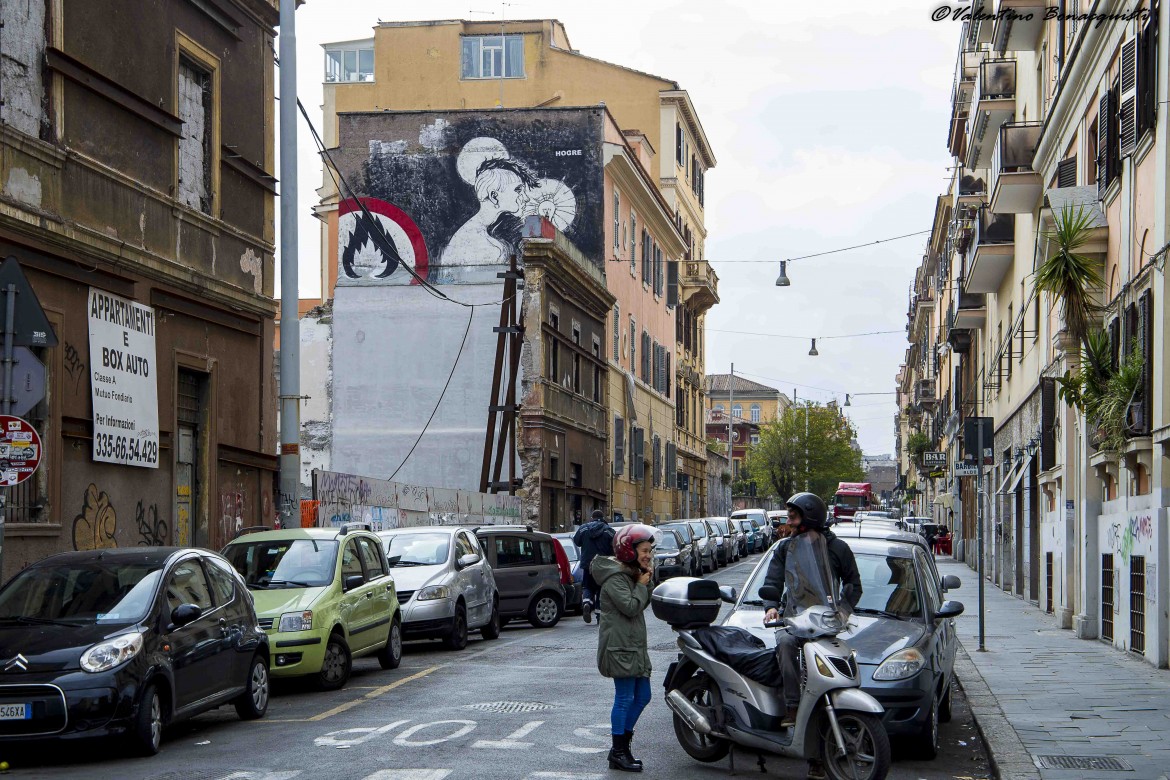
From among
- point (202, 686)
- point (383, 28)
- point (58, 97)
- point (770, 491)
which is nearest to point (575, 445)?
point (383, 28)

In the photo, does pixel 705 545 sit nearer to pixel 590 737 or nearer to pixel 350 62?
pixel 350 62

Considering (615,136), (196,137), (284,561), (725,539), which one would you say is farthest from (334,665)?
(615,136)

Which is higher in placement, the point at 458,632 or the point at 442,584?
the point at 442,584

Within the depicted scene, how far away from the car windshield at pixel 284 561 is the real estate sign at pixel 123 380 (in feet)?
8.97

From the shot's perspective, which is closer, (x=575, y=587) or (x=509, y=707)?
(x=509, y=707)

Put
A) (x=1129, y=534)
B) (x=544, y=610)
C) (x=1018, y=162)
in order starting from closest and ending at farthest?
(x=1129, y=534) < (x=544, y=610) < (x=1018, y=162)

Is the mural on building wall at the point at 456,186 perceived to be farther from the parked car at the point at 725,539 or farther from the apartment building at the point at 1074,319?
the apartment building at the point at 1074,319

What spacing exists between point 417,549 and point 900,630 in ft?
32.7

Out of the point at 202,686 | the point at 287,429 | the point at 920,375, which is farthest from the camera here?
the point at 920,375

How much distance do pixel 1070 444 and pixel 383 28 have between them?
36937mm

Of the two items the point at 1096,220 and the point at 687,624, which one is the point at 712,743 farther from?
the point at 1096,220

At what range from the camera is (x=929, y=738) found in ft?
32.3

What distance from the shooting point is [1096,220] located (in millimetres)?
19250

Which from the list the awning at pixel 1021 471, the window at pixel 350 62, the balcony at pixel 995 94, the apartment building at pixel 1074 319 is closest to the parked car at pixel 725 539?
the apartment building at pixel 1074 319
